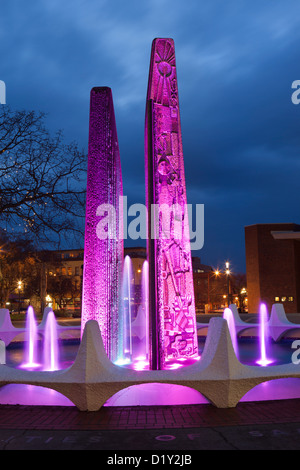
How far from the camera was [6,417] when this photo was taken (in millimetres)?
5480

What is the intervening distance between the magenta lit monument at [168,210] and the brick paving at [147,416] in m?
2.37

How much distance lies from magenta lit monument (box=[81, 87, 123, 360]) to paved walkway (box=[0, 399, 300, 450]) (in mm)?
3260

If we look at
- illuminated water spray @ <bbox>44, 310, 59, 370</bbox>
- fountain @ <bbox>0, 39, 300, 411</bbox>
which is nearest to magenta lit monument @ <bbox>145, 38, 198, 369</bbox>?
fountain @ <bbox>0, 39, 300, 411</bbox>

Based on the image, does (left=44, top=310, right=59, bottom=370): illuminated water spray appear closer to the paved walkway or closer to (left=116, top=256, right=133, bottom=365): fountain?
(left=116, top=256, right=133, bottom=365): fountain

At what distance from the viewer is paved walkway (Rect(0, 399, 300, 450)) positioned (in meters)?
4.32

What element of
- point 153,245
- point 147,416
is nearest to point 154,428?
point 147,416

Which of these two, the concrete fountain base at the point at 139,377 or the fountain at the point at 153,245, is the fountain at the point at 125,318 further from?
the concrete fountain base at the point at 139,377

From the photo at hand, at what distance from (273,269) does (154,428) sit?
38879 mm

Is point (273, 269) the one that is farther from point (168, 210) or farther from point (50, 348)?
point (168, 210)

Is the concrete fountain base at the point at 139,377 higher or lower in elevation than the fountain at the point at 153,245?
lower

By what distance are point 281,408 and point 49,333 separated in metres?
9.97

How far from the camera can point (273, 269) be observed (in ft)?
137

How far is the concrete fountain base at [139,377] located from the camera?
228 inches

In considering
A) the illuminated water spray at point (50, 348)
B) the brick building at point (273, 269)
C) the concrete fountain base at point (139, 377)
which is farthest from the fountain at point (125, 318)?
the brick building at point (273, 269)
